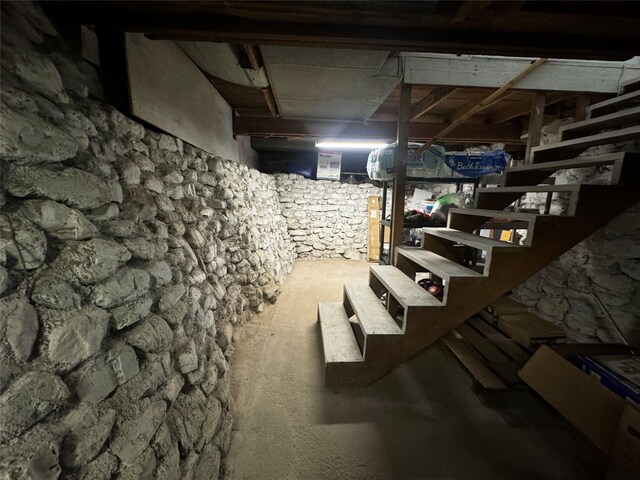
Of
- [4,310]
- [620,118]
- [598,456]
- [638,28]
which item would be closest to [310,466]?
[4,310]

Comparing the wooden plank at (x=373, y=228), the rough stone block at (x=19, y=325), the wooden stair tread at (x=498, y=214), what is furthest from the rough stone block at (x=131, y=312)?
the wooden plank at (x=373, y=228)

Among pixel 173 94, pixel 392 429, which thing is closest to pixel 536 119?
pixel 392 429

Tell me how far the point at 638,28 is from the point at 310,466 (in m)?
2.58

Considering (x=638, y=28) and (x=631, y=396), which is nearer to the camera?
(x=638, y=28)

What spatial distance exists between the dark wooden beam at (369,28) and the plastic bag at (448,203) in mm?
1832

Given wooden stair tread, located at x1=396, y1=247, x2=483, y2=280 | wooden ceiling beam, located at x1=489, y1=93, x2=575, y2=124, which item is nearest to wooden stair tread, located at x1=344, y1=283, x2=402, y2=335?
wooden stair tread, located at x1=396, y1=247, x2=483, y2=280

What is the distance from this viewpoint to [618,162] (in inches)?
60.9

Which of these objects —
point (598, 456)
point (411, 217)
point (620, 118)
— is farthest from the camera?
point (411, 217)

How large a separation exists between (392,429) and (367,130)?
3.09 metres

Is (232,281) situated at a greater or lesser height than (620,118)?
lesser

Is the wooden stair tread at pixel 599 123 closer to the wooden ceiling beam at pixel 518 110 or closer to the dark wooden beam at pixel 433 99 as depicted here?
the wooden ceiling beam at pixel 518 110

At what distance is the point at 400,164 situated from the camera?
7.51ft

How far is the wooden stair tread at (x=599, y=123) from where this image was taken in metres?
1.73

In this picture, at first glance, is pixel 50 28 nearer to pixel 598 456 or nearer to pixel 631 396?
pixel 631 396
